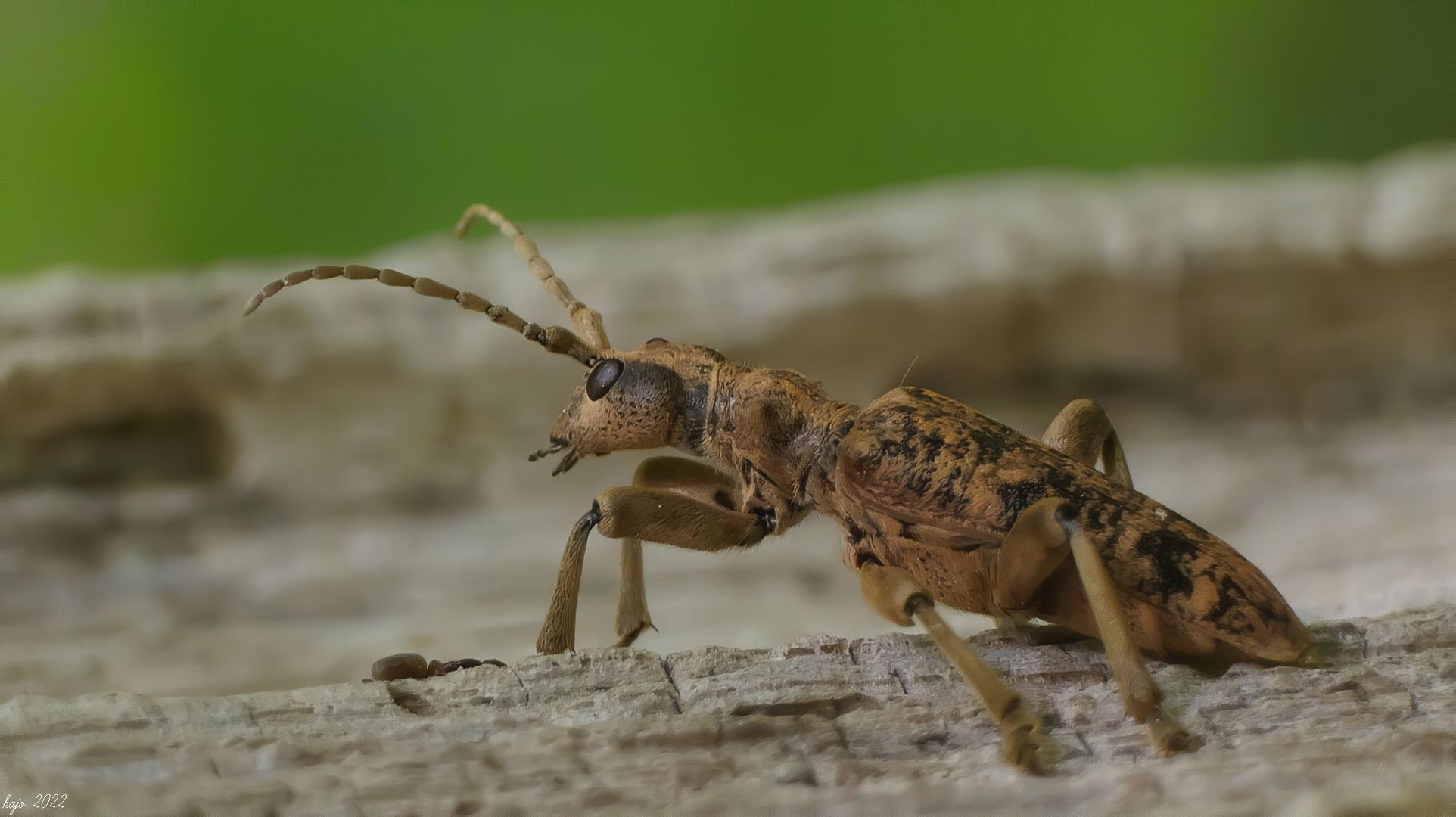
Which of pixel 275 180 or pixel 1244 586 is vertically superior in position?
pixel 275 180

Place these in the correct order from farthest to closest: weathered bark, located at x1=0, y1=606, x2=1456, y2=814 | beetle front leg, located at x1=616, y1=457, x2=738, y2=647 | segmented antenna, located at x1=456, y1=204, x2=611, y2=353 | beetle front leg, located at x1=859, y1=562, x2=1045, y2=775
Answer: segmented antenna, located at x1=456, y1=204, x2=611, y2=353 → beetle front leg, located at x1=616, y1=457, x2=738, y2=647 → beetle front leg, located at x1=859, y1=562, x2=1045, y2=775 → weathered bark, located at x1=0, y1=606, x2=1456, y2=814

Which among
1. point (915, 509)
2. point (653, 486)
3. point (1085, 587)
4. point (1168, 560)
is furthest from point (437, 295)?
point (1168, 560)

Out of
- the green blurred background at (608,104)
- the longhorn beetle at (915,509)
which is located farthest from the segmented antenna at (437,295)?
the green blurred background at (608,104)

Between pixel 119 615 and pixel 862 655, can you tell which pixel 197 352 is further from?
pixel 862 655

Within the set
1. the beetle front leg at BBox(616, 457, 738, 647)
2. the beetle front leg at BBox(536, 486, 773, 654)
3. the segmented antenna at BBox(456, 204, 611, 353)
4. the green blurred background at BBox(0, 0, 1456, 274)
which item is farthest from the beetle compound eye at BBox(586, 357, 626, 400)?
the green blurred background at BBox(0, 0, 1456, 274)

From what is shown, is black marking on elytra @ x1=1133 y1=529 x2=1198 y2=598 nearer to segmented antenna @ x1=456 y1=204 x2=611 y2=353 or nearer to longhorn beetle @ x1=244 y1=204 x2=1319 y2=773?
longhorn beetle @ x1=244 y1=204 x2=1319 y2=773

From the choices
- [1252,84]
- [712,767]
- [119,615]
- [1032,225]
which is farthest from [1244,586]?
[1252,84]

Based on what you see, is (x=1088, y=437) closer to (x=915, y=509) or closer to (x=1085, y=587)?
(x=915, y=509)
